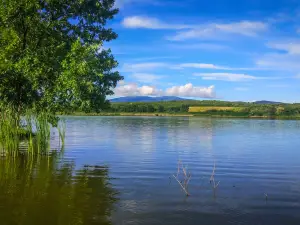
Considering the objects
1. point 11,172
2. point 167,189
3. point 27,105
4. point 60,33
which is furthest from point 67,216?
point 60,33

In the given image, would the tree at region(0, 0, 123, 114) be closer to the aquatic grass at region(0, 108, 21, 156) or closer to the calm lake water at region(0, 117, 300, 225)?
the aquatic grass at region(0, 108, 21, 156)

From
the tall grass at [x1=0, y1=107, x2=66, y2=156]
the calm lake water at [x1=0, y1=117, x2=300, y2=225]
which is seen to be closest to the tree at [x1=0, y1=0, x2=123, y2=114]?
the tall grass at [x1=0, y1=107, x2=66, y2=156]

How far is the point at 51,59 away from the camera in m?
27.3

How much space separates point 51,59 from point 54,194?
1449 centimetres

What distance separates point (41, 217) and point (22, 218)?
665mm

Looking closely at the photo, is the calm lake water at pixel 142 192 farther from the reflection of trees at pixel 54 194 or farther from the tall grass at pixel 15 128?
the tall grass at pixel 15 128

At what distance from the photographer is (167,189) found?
1753cm

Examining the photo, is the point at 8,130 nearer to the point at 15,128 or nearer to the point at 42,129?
the point at 15,128

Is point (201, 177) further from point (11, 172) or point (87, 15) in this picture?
point (87, 15)

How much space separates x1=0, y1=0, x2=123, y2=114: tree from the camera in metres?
25.8

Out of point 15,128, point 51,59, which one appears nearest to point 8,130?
point 15,128

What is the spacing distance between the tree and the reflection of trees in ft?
19.7

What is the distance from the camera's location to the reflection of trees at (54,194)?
12.6m

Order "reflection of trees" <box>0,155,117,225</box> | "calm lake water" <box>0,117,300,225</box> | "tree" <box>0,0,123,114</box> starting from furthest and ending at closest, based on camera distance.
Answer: "tree" <box>0,0,123,114</box> < "calm lake water" <box>0,117,300,225</box> < "reflection of trees" <box>0,155,117,225</box>
